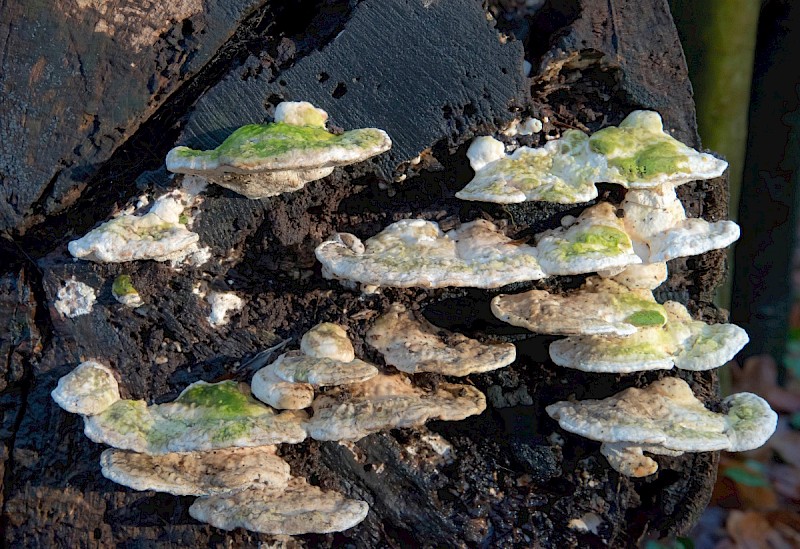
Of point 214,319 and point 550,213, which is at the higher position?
point 550,213

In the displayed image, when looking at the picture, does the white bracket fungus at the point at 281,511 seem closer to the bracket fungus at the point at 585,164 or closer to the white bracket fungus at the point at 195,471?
the white bracket fungus at the point at 195,471

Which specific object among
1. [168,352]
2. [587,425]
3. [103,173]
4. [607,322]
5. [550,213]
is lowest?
[587,425]

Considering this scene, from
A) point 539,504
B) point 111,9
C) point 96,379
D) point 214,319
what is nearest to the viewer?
point 111,9

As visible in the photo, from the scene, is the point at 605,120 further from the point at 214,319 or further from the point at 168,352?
the point at 168,352

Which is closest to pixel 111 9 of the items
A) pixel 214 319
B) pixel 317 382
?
pixel 214 319

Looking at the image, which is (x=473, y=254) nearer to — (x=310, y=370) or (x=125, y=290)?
(x=310, y=370)

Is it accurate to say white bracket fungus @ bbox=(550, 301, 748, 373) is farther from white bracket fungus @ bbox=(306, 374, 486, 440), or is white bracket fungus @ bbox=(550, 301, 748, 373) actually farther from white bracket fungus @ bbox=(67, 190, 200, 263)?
white bracket fungus @ bbox=(67, 190, 200, 263)
